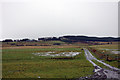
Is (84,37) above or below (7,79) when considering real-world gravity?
above

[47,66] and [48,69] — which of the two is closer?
[48,69]

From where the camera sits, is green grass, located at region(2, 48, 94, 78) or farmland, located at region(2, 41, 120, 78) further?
farmland, located at region(2, 41, 120, 78)

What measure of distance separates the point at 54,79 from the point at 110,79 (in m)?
7.86

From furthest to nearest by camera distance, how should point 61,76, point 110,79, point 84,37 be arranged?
point 84,37 → point 61,76 → point 110,79

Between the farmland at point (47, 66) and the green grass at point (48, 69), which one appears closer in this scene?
the green grass at point (48, 69)

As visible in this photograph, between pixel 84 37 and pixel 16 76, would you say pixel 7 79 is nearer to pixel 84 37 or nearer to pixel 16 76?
pixel 16 76

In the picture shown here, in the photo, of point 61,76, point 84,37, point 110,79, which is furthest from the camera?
point 84,37

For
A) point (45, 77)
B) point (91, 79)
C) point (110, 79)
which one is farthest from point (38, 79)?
point (110, 79)

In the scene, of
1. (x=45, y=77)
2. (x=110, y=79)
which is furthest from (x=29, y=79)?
(x=110, y=79)

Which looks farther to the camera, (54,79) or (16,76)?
(16,76)

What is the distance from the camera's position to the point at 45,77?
16359 millimetres

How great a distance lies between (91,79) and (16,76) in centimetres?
1128

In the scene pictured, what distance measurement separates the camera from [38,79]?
15633 millimetres

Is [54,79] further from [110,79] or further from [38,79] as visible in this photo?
[110,79]
